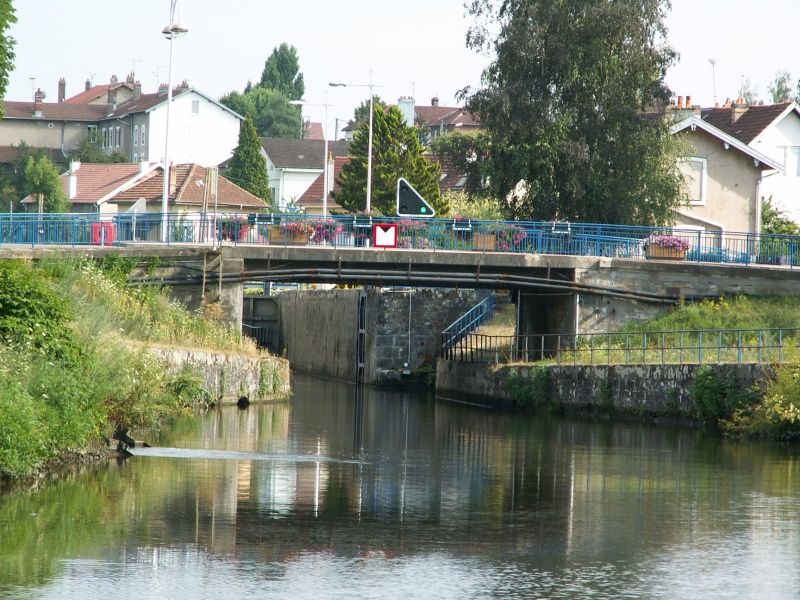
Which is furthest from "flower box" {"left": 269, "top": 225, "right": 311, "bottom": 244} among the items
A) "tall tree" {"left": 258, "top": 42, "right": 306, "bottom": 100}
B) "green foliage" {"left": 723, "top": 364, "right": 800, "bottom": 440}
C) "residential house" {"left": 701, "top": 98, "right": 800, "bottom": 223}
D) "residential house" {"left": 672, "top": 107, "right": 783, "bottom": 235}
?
"tall tree" {"left": 258, "top": 42, "right": 306, "bottom": 100}

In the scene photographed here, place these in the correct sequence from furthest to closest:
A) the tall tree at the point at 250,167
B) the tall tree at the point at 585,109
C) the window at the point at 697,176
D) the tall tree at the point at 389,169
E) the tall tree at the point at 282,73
→ the tall tree at the point at 282,73
the tall tree at the point at 250,167
the tall tree at the point at 389,169
the window at the point at 697,176
the tall tree at the point at 585,109

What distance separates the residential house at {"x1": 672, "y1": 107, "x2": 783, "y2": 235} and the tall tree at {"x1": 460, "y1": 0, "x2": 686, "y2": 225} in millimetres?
5201

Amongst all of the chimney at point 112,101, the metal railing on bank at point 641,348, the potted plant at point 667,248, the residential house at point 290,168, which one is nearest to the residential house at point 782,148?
the potted plant at point 667,248

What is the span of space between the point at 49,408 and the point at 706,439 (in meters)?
14.7

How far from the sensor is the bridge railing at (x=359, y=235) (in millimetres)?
36406

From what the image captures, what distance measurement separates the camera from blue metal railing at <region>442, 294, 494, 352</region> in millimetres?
47312

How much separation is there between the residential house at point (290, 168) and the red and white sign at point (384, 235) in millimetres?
68669

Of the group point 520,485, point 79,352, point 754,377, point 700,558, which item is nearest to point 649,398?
point 754,377

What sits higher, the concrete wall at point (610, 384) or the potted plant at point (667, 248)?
the potted plant at point (667, 248)

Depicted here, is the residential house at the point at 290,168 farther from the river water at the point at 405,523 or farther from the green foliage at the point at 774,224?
the river water at the point at 405,523

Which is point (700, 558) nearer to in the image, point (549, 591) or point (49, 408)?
point (549, 591)

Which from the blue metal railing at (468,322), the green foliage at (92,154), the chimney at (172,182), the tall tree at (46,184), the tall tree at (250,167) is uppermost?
the green foliage at (92,154)

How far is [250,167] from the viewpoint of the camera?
9844 cm

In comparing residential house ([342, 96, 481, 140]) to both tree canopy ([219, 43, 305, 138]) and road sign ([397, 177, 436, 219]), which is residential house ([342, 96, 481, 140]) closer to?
tree canopy ([219, 43, 305, 138])
